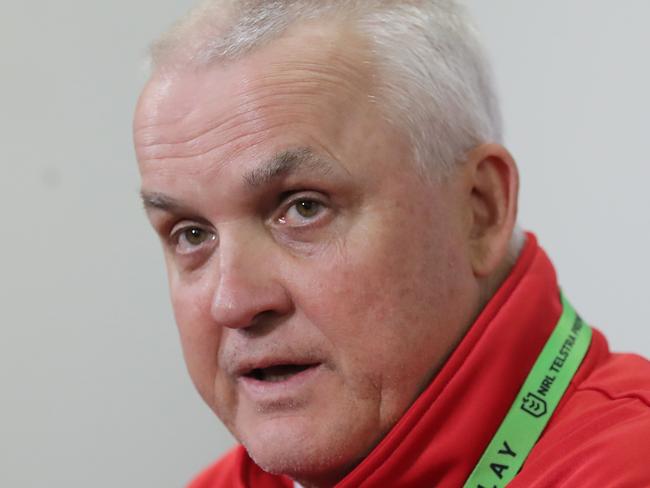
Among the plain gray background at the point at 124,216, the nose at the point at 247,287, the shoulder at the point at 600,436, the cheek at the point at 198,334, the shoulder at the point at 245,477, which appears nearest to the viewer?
the shoulder at the point at 600,436

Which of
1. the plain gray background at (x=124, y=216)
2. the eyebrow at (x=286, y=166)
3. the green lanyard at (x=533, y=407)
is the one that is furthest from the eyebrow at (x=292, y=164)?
the plain gray background at (x=124, y=216)

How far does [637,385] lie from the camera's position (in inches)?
54.9

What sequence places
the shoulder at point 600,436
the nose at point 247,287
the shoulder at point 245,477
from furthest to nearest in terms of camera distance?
the shoulder at point 245,477 → the nose at point 247,287 → the shoulder at point 600,436

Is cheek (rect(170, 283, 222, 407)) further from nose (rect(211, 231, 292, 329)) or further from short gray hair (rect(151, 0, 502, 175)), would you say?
short gray hair (rect(151, 0, 502, 175))

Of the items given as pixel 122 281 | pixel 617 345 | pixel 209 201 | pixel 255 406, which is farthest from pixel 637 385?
pixel 122 281

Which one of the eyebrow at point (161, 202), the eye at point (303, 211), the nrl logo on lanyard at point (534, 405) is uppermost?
the eyebrow at point (161, 202)

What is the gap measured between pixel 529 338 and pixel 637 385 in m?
0.15

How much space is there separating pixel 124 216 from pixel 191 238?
4.61ft

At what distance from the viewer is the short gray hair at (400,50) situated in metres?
1.39


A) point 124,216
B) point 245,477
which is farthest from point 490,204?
point 124,216

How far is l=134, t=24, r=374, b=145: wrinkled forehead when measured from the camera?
1.37 meters

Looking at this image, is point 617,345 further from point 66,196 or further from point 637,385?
point 66,196

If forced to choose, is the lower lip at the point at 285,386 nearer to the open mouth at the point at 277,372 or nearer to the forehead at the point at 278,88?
the open mouth at the point at 277,372

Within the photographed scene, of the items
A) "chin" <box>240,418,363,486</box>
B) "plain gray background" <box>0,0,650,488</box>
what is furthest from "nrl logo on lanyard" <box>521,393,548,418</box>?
"plain gray background" <box>0,0,650,488</box>
